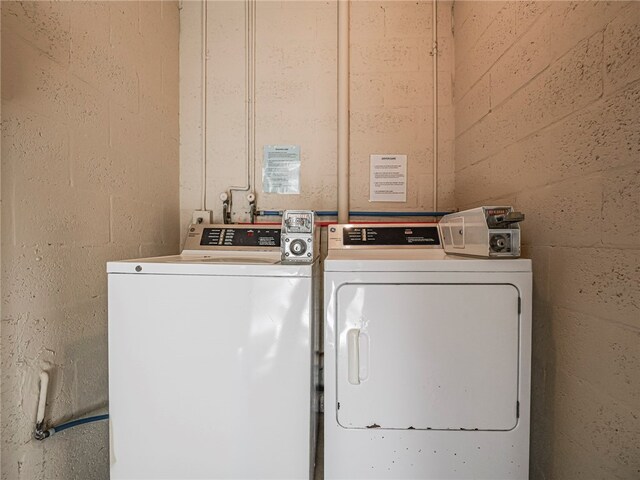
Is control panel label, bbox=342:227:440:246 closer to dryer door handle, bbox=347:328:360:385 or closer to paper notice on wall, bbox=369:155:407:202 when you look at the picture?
paper notice on wall, bbox=369:155:407:202

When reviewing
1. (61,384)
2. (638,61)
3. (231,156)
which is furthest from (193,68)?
(638,61)

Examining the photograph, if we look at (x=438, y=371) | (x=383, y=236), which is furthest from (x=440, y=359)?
(x=383, y=236)

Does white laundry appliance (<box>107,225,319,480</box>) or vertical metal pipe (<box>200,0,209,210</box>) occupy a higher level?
vertical metal pipe (<box>200,0,209,210</box>)

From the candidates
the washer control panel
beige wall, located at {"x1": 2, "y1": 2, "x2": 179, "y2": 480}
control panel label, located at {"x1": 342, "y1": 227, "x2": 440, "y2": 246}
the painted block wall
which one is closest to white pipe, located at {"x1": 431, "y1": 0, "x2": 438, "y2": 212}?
the painted block wall

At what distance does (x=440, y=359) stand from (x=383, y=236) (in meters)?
0.66

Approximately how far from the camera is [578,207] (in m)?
0.88

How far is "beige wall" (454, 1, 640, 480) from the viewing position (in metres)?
0.74

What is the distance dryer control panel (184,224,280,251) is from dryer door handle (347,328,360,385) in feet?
2.21

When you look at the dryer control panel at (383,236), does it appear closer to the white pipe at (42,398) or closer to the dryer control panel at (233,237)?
the dryer control panel at (233,237)

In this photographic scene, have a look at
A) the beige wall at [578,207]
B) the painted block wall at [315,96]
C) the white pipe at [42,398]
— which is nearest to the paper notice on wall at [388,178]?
the painted block wall at [315,96]

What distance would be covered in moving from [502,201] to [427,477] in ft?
3.52

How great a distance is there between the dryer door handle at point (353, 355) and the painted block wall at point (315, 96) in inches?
40.7

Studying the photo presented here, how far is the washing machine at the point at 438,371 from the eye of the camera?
2.83 ft

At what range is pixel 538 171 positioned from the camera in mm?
1039
